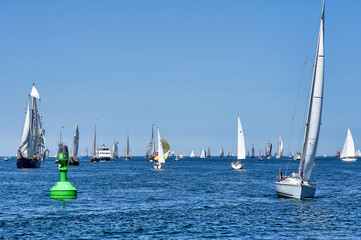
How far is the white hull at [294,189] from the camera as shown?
185 ft

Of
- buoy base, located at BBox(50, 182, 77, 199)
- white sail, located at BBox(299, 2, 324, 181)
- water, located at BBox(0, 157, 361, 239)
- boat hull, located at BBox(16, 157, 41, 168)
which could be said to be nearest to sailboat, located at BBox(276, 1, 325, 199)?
white sail, located at BBox(299, 2, 324, 181)

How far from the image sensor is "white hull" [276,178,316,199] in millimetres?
56438

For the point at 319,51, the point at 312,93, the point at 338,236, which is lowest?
the point at 338,236

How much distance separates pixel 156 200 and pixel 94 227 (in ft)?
65.4

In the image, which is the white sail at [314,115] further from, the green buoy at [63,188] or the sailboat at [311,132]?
the green buoy at [63,188]

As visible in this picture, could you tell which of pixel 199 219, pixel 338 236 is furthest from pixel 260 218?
pixel 338 236

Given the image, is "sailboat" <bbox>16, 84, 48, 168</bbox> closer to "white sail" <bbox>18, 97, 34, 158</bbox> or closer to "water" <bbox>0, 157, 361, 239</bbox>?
"white sail" <bbox>18, 97, 34, 158</bbox>

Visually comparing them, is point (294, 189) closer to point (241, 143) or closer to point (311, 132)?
point (311, 132)

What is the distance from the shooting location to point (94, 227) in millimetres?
38375

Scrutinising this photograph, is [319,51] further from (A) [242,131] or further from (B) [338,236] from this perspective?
(A) [242,131]

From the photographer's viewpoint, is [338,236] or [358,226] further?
[358,226]

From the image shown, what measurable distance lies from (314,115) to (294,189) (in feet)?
25.2

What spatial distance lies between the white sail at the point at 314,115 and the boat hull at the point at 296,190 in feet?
3.77

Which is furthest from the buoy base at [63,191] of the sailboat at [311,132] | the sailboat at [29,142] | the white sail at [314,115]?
the sailboat at [29,142]
